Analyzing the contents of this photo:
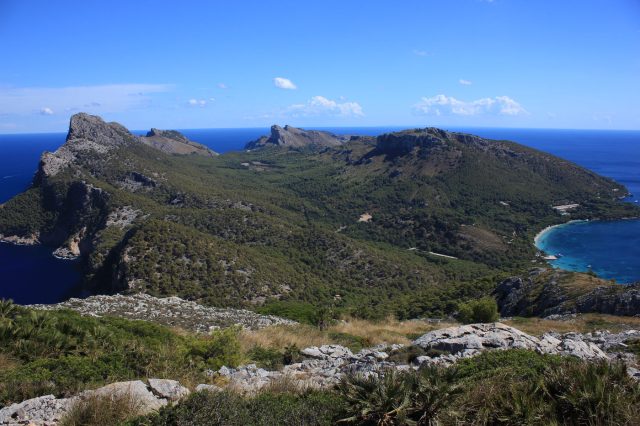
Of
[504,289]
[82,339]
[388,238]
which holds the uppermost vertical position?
[82,339]

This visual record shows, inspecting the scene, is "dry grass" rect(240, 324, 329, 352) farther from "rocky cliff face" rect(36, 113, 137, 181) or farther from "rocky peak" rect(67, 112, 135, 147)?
"rocky peak" rect(67, 112, 135, 147)

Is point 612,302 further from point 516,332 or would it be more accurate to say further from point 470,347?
point 470,347

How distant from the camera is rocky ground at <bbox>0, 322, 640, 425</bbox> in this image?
7.26 metres

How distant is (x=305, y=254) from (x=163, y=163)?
104632 millimetres

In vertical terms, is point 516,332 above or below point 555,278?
above

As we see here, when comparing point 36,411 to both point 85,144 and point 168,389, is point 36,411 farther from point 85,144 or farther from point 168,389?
point 85,144

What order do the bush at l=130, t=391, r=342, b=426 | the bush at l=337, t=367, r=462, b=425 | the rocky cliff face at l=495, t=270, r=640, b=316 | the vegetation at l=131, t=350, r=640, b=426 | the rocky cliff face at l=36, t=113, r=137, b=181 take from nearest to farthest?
1. the vegetation at l=131, t=350, r=640, b=426
2. the bush at l=337, t=367, r=462, b=425
3. the bush at l=130, t=391, r=342, b=426
4. the rocky cliff face at l=495, t=270, r=640, b=316
5. the rocky cliff face at l=36, t=113, r=137, b=181

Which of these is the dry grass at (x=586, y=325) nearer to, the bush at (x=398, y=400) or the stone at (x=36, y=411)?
the bush at (x=398, y=400)

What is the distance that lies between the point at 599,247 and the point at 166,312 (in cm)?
12872

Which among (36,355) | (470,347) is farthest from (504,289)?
(36,355)

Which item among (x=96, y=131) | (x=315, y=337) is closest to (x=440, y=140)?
(x=96, y=131)

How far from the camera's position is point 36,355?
433 inches

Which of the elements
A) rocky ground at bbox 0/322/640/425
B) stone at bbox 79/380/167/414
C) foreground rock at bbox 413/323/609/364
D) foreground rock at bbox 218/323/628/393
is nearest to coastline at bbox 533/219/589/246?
rocky ground at bbox 0/322/640/425

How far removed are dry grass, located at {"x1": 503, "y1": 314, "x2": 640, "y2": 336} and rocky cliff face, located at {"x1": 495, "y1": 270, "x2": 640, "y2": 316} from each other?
1.77m
